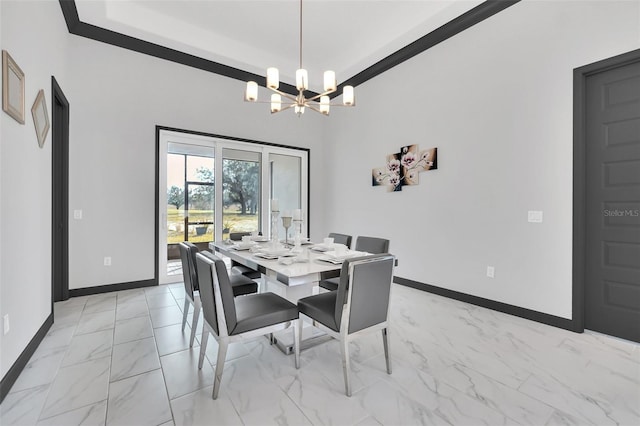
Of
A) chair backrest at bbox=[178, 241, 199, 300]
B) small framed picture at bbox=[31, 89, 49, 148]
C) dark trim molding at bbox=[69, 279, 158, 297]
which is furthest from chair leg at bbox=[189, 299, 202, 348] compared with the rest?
dark trim molding at bbox=[69, 279, 158, 297]

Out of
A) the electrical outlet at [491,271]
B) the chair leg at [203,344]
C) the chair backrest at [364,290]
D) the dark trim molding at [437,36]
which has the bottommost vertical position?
the chair leg at [203,344]

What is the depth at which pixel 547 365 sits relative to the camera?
2.10 m

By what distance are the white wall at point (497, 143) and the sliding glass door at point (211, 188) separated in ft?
6.17

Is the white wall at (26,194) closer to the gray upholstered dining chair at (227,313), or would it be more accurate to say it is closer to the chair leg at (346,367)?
the gray upholstered dining chair at (227,313)

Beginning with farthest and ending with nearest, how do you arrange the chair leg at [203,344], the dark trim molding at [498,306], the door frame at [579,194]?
the dark trim molding at [498,306] → the door frame at [579,194] → the chair leg at [203,344]

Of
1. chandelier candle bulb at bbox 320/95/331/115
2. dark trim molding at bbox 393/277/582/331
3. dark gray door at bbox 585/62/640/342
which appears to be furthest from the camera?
chandelier candle bulb at bbox 320/95/331/115

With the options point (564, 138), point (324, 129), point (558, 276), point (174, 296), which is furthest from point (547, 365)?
point (324, 129)

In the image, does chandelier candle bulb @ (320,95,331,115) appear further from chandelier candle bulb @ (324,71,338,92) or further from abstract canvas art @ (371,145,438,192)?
abstract canvas art @ (371,145,438,192)

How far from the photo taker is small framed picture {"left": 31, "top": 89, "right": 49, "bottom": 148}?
7.52ft

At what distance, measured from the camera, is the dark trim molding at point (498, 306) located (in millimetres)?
2736

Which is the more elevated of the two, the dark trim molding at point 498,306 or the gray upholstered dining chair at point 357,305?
the gray upholstered dining chair at point 357,305

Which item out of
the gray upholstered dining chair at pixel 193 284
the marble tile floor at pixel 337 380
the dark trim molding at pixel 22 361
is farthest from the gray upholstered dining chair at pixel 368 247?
the dark trim molding at pixel 22 361

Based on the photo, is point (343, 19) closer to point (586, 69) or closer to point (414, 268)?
point (586, 69)

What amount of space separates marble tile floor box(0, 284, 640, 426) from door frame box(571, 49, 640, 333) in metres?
0.30
